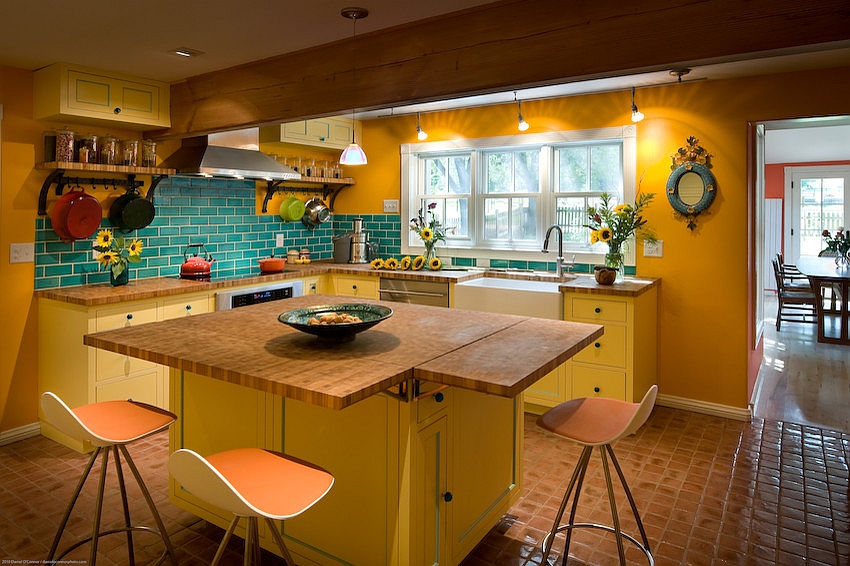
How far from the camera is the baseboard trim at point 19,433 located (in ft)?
12.4

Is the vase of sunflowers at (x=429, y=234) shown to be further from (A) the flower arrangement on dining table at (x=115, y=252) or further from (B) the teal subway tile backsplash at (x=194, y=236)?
(A) the flower arrangement on dining table at (x=115, y=252)

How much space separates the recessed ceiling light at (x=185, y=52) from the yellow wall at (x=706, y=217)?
9.07 feet

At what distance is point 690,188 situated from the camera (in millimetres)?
4293

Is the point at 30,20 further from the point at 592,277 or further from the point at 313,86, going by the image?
the point at 592,277

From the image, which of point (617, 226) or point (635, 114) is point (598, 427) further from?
point (635, 114)

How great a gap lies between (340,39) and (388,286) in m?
2.30

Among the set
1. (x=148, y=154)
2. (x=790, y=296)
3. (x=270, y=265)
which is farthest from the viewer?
(x=790, y=296)

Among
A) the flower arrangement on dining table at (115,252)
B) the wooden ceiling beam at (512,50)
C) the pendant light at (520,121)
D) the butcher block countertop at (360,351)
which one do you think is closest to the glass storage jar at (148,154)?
the flower arrangement on dining table at (115,252)

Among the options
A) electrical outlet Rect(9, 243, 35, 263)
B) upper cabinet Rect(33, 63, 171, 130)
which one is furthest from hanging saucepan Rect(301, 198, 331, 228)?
electrical outlet Rect(9, 243, 35, 263)

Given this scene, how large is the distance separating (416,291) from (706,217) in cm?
225

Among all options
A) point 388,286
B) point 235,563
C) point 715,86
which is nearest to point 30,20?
point 235,563

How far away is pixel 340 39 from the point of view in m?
3.18

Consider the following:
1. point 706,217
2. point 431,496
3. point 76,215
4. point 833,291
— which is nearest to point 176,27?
point 76,215

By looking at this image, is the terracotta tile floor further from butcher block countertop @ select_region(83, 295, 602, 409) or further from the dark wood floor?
butcher block countertop @ select_region(83, 295, 602, 409)
